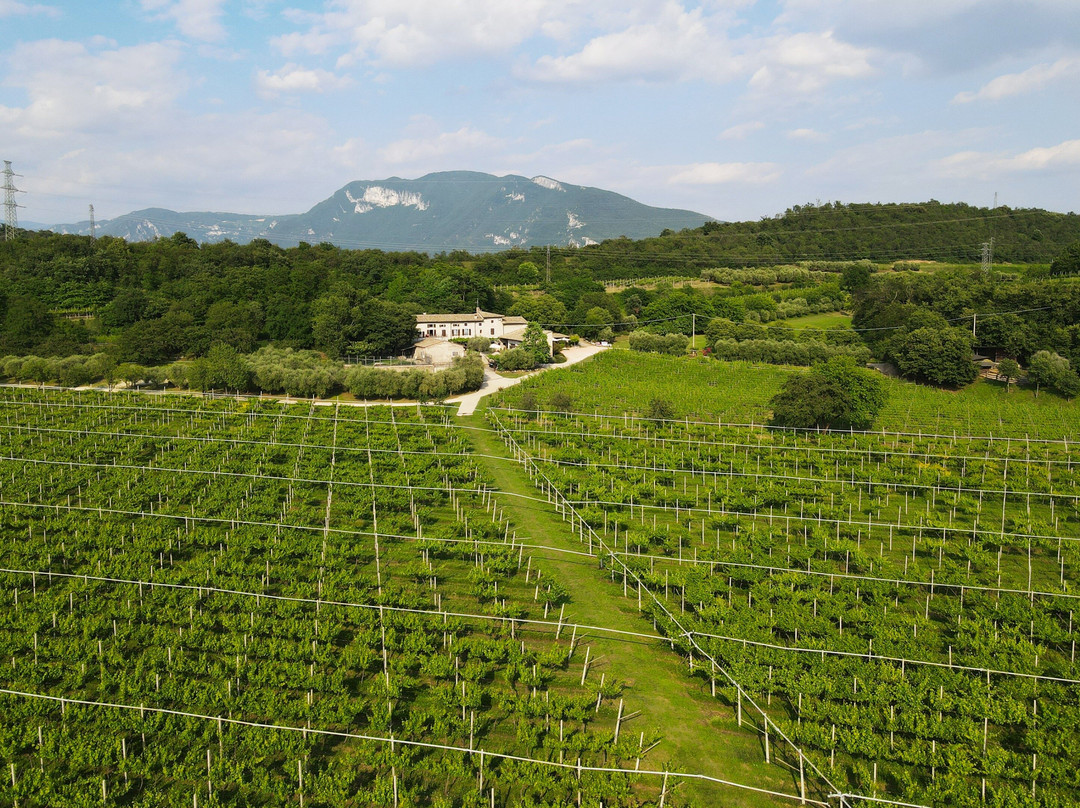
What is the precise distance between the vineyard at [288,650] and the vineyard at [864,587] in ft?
8.95

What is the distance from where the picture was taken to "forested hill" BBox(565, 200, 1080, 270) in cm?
9500

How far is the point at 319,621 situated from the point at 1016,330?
50.5 meters

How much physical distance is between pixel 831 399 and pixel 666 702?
2305cm

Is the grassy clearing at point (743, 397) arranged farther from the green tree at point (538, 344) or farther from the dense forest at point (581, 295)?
the dense forest at point (581, 295)

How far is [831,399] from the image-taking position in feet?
105

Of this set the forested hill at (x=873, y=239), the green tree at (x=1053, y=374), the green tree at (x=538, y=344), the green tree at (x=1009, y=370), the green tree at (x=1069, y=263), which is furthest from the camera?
the forested hill at (x=873, y=239)

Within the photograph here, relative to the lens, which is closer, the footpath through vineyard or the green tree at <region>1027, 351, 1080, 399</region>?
the footpath through vineyard

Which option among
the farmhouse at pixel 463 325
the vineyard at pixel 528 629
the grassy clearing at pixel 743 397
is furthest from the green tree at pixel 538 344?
the vineyard at pixel 528 629

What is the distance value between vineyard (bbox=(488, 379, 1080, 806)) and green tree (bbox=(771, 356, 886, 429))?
1377mm

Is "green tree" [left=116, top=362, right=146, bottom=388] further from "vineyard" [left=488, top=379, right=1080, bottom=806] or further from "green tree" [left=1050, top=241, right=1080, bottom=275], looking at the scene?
"green tree" [left=1050, top=241, right=1080, bottom=275]

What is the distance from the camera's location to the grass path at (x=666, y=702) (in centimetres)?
1124

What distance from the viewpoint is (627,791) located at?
10266 millimetres

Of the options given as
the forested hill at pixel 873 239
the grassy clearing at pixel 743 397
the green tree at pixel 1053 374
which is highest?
the forested hill at pixel 873 239

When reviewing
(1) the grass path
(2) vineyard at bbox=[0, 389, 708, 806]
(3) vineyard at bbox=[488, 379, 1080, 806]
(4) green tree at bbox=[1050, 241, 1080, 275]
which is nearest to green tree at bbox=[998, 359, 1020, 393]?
(3) vineyard at bbox=[488, 379, 1080, 806]
